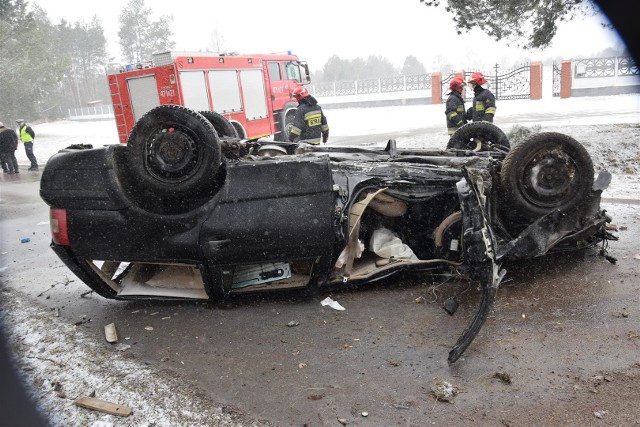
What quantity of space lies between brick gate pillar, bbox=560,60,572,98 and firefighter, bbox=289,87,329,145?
1979 cm

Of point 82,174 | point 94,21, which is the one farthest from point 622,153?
point 94,21

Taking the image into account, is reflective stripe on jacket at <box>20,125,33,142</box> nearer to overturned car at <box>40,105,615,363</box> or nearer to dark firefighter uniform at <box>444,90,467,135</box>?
dark firefighter uniform at <box>444,90,467,135</box>

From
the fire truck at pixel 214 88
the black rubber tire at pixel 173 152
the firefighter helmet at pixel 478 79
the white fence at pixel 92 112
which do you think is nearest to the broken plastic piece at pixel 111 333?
the black rubber tire at pixel 173 152

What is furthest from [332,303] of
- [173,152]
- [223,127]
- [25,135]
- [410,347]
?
[25,135]

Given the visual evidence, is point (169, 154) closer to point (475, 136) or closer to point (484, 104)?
point (475, 136)

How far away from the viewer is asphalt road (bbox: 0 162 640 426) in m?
2.46

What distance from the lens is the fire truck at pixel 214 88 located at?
13367mm

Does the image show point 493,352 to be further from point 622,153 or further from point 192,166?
point 622,153

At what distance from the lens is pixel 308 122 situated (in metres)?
7.92

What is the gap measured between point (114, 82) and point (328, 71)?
3290 centimetres

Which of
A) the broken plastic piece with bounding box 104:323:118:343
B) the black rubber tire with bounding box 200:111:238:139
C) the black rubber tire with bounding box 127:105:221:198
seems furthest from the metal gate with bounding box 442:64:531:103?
the broken plastic piece with bounding box 104:323:118:343

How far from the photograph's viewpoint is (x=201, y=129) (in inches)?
134

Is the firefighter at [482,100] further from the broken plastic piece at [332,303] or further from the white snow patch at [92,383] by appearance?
the white snow patch at [92,383]

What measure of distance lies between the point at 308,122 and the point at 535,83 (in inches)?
782
